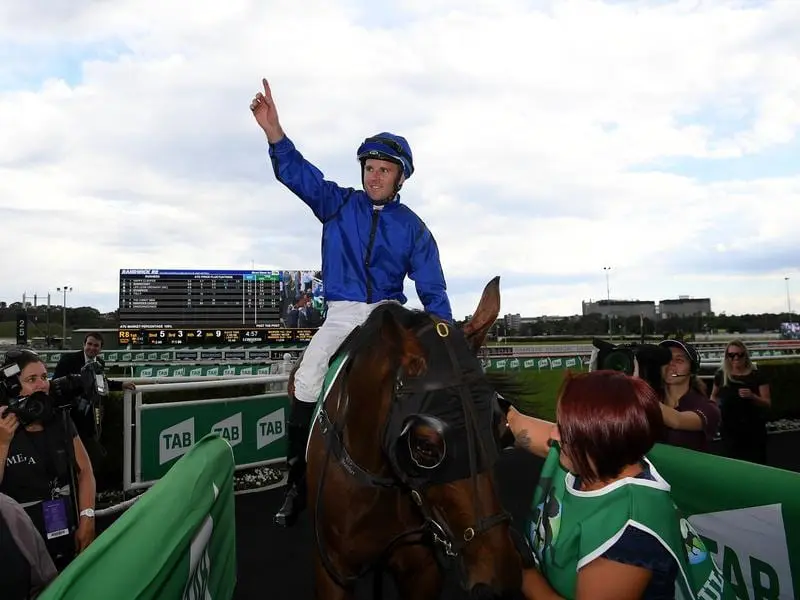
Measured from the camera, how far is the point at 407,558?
215cm

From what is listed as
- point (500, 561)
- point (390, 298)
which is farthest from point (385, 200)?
point (500, 561)

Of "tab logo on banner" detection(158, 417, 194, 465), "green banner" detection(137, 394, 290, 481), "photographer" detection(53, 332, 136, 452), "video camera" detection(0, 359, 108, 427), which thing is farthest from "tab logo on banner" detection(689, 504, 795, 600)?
"green banner" detection(137, 394, 290, 481)

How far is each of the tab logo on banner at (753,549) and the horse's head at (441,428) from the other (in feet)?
4.45

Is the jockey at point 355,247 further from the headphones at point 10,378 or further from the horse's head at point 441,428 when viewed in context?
the headphones at point 10,378

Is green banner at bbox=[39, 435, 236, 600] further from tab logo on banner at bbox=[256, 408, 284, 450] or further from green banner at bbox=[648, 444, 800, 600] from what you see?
tab logo on banner at bbox=[256, 408, 284, 450]

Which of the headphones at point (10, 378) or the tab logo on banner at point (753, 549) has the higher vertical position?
the headphones at point (10, 378)

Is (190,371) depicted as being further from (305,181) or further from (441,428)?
(441,428)

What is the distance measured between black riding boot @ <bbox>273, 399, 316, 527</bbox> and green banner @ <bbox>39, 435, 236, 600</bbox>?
0.35m

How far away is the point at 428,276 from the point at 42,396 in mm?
2005

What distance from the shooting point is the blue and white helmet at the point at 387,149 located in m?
2.58

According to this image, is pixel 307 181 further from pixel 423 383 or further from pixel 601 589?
pixel 601 589

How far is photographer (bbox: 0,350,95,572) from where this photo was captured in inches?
104

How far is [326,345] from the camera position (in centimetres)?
265

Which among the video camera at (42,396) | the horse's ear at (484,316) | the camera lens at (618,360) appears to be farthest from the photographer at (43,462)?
the camera lens at (618,360)
